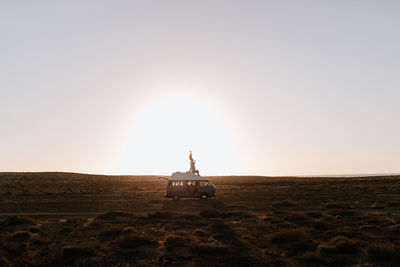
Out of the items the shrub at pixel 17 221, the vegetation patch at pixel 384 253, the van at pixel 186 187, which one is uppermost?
the van at pixel 186 187

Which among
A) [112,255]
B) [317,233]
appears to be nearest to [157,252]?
[112,255]

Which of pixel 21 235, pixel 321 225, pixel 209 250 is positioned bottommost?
pixel 209 250

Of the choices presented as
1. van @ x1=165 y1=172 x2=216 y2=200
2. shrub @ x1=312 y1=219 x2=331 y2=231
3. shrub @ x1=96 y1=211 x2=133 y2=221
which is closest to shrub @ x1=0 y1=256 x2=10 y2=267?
shrub @ x1=96 y1=211 x2=133 y2=221

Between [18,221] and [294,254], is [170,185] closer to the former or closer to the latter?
[18,221]

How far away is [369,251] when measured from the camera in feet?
46.1

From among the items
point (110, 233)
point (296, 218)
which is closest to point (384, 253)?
point (296, 218)

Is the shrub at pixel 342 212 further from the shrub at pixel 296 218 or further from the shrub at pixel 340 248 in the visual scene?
the shrub at pixel 340 248

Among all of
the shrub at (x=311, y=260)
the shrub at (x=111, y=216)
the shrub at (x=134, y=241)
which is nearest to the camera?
the shrub at (x=311, y=260)

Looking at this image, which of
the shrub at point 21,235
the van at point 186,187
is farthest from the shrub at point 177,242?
the van at point 186,187

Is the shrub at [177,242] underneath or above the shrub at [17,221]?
underneath

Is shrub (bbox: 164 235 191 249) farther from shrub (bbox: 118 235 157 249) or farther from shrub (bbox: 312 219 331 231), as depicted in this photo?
shrub (bbox: 312 219 331 231)

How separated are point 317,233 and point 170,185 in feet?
66.1

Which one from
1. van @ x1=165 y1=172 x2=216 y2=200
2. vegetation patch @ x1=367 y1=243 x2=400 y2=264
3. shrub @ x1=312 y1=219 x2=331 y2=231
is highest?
van @ x1=165 y1=172 x2=216 y2=200

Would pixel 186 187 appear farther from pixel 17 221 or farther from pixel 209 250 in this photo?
pixel 209 250
